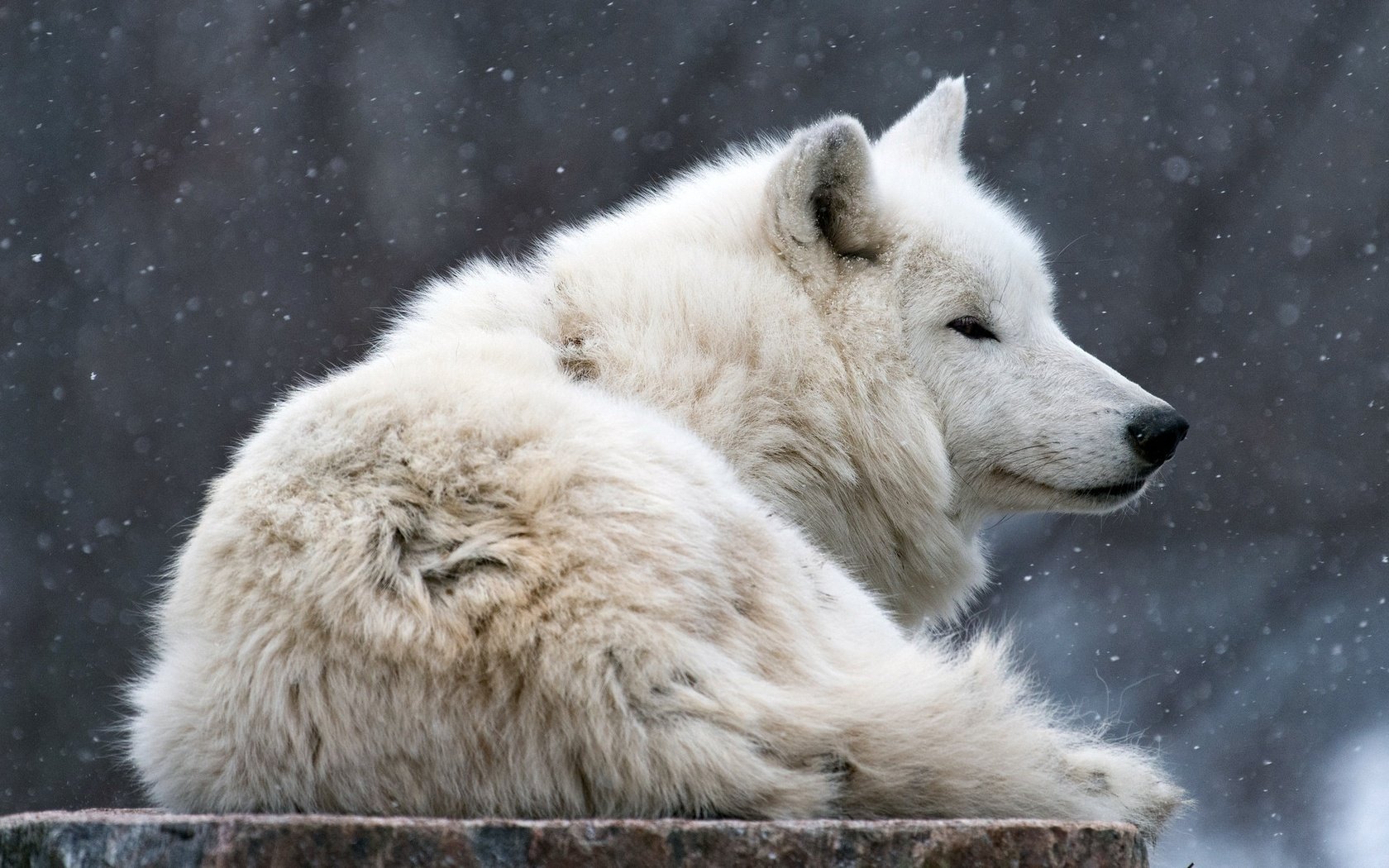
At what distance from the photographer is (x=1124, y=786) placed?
2.23 meters

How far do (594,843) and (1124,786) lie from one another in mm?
981

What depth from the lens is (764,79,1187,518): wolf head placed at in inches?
132

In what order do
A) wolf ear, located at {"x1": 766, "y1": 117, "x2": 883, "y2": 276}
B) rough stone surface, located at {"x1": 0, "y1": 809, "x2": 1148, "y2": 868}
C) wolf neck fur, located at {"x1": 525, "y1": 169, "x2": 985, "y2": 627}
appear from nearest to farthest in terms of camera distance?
rough stone surface, located at {"x1": 0, "y1": 809, "x2": 1148, "y2": 868} → wolf neck fur, located at {"x1": 525, "y1": 169, "x2": 985, "y2": 627} → wolf ear, located at {"x1": 766, "y1": 117, "x2": 883, "y2": 276}

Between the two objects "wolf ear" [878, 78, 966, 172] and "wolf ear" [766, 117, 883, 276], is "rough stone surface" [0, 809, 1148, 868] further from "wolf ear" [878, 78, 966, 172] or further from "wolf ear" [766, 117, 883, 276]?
"wolf ear" [878, 78, 966, 172]

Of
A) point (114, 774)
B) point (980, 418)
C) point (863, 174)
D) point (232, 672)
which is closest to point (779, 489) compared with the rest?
point (980, 418)

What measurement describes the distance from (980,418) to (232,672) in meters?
2.06

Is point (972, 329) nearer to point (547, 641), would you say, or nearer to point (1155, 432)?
point (1155, 432)

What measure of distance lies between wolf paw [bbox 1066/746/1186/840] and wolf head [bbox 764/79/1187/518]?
1.24 metres

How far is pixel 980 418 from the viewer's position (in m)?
3.43

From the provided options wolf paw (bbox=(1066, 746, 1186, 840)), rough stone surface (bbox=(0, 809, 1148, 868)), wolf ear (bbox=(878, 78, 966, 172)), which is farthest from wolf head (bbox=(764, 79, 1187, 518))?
rough stone surface (bbox=(0, 809, 1148, 868))

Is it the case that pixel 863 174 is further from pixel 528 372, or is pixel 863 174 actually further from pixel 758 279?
pixel 528 372

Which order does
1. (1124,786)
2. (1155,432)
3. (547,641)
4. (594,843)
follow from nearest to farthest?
(594,843)
(547,641)
(1124,786)
(1155,432)

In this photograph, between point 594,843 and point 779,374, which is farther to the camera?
point 779,374

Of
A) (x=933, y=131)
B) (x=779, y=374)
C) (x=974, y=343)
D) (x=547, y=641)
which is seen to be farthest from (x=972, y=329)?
(x=547, y=641)
